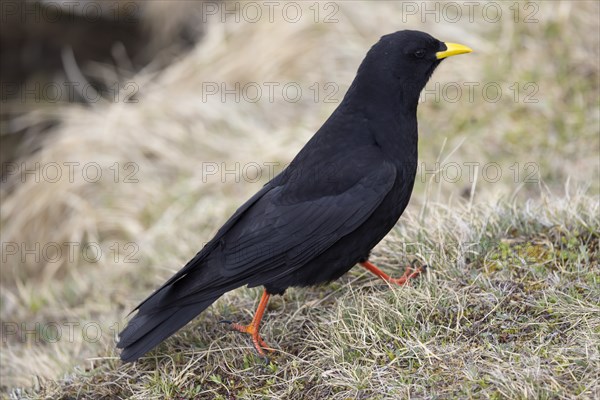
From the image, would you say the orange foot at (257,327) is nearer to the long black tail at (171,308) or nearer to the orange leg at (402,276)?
the long black tail at (171,308)

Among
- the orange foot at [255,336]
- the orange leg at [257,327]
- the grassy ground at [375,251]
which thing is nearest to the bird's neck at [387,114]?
the grassy ground at [375,251]

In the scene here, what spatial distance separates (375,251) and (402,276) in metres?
0.37

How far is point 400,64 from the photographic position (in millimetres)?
4121

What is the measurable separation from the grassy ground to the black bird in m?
0.22

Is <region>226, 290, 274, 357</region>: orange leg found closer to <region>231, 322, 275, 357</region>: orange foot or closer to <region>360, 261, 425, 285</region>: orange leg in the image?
<region>231, 322, 275, 357</region>: orange foot

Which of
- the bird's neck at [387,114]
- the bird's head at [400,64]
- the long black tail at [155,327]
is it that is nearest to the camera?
the long black tail at [155,327]

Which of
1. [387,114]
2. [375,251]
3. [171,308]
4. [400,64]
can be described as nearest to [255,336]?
[171,308]

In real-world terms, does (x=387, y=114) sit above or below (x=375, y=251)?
above

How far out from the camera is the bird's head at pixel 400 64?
4094 millimetres

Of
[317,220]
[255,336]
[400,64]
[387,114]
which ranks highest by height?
[400,64]

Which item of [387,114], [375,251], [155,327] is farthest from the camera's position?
[375,251]

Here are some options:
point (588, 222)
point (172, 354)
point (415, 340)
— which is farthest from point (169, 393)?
point (588, 222)

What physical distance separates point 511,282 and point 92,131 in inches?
205

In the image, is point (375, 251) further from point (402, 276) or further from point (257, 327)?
point (257, 327)
